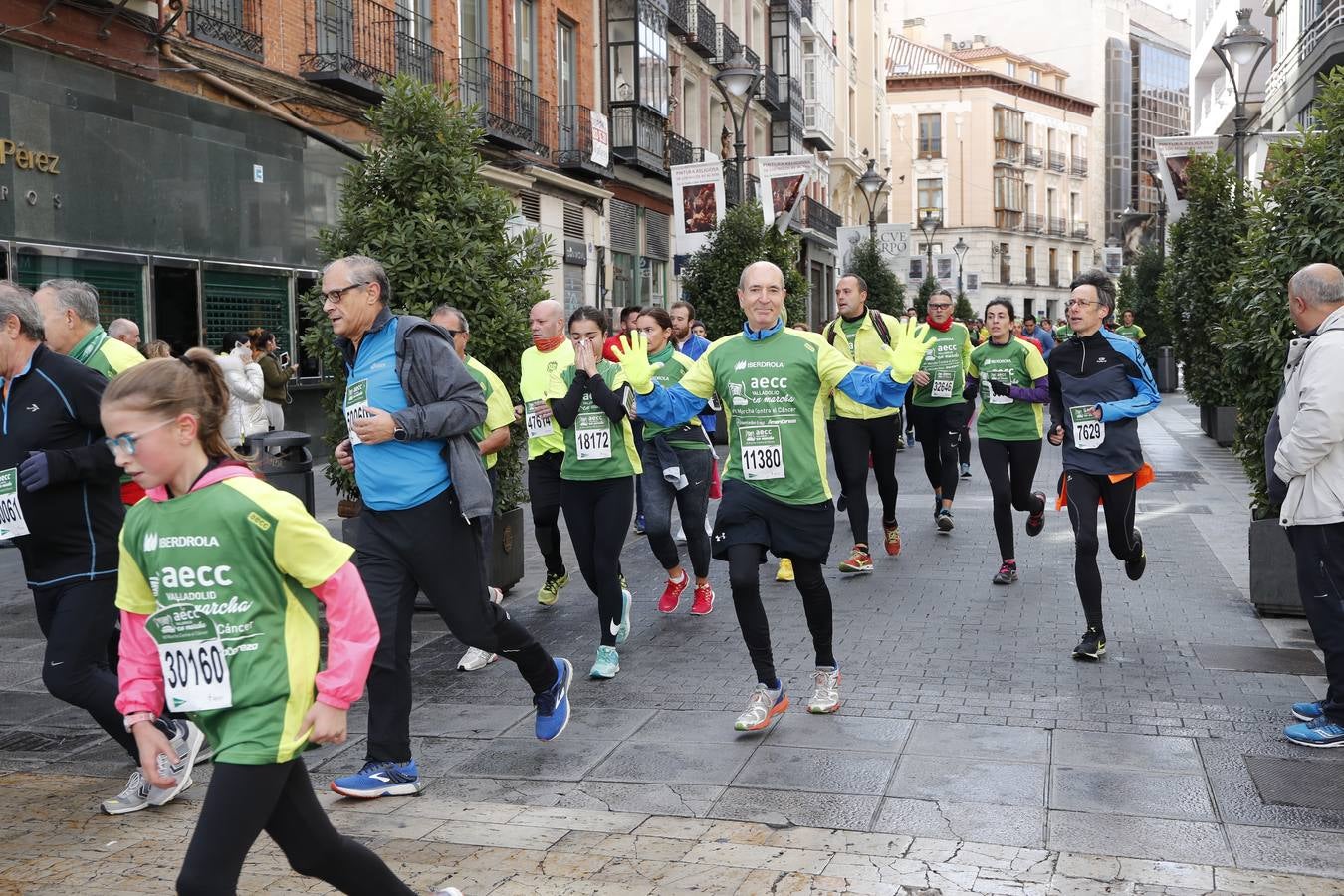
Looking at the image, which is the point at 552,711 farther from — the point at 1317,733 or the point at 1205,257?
the point at 1205,257

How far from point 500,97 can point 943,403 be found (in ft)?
44.8

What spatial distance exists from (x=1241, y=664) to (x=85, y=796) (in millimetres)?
5303

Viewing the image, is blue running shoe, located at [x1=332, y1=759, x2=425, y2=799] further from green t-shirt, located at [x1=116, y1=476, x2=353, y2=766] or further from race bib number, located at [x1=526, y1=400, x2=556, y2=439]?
race bib number, located at [x1=526, y1=400, x2=556, y2=439]

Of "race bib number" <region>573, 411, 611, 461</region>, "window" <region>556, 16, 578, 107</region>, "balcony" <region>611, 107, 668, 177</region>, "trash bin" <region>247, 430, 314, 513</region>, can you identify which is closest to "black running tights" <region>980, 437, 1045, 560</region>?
"race bib number" <region>573, 411, 611, 461</region>

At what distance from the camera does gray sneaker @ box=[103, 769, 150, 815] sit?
16.0 feet

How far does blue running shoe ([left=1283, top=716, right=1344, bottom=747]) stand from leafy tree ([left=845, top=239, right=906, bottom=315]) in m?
28.8

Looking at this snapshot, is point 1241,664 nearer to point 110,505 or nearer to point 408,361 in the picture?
point 408,361

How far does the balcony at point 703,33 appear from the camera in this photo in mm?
32794

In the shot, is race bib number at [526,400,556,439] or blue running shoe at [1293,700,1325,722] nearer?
blue running shoe at [1293,700,1325,722]

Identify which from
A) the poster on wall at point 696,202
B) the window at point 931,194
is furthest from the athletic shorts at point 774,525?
the window at point 931,194

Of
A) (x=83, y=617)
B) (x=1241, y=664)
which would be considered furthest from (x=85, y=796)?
(x=1241, y=664)

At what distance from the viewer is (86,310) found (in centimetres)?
538

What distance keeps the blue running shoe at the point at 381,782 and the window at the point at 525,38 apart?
20301 mm

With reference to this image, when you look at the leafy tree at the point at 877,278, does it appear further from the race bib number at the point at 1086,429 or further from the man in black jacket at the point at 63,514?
the man in black jacket at the point at 63,514
